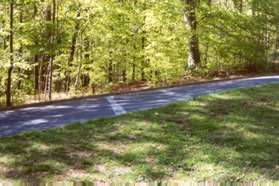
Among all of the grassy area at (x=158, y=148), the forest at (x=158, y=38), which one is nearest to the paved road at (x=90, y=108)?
the grassy area at (x=158, y=148)

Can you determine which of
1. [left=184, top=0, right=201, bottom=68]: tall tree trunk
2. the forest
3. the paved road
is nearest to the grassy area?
the paved road

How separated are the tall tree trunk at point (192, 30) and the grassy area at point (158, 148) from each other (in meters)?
8.94

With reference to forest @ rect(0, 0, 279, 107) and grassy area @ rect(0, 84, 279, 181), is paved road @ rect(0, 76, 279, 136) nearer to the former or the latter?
grassy area @ rect(0, 84, 279, 181)

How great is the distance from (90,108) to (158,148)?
12.0ft

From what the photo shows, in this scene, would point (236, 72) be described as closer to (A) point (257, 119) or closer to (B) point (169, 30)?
(B) point (169, 30)

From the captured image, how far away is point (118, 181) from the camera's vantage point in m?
6.43

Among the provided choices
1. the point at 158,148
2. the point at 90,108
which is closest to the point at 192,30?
the point at 90,108

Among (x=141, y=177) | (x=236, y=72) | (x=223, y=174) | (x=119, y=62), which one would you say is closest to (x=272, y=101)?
(x=223, y=174)

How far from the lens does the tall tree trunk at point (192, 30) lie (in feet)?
62.5

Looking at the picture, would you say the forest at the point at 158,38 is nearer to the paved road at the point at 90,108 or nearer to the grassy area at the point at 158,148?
the paved road at the point at 90,108

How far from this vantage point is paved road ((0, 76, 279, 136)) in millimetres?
9430

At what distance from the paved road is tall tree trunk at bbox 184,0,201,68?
5.05 meters

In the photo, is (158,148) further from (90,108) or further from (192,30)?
(192,30)

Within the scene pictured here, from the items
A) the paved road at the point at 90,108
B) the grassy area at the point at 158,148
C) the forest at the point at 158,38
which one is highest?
the forest at the point at 158,38
